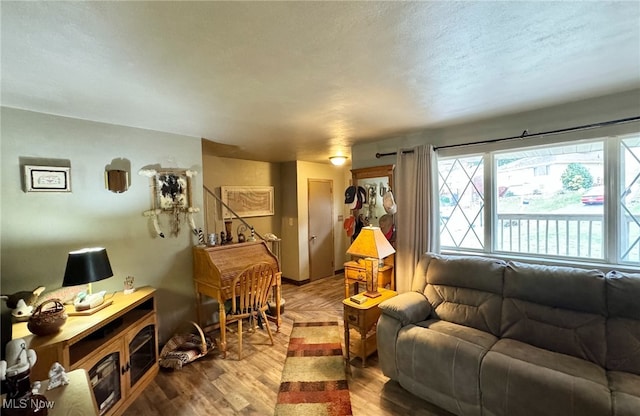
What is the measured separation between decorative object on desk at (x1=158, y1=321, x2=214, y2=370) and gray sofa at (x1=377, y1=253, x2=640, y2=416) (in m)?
1.84

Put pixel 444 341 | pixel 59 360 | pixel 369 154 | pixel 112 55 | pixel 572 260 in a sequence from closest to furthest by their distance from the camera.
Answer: pixel 112 55 → pixel 59 360 → pixel 444 341 → pixel 572 260 → pixel 369 154

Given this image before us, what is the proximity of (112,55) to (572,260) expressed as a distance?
384 cm

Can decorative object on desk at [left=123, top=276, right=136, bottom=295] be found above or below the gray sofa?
above

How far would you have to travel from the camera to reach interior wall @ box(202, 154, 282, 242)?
4488mm

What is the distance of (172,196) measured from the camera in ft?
10.1

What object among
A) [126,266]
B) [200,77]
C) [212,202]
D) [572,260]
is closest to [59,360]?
[126,266]

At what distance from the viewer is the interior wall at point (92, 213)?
2.15m

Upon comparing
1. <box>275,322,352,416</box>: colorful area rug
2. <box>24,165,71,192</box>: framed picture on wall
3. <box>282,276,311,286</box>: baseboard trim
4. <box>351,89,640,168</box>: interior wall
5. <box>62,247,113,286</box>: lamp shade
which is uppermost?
<box>351,89,640,168</box>: interior wall

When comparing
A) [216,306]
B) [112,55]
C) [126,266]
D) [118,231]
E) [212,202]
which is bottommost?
[216,306]

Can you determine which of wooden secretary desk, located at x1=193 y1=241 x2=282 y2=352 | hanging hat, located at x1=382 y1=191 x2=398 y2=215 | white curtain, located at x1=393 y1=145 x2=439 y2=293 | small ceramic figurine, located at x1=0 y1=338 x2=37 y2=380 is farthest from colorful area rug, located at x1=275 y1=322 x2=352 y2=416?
hanging hat, located at x1=382 y1=191 x2=398 y2=215

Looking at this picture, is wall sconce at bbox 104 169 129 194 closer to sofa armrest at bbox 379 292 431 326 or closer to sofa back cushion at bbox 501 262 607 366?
sofa armrest at bbox 379 292 431 326

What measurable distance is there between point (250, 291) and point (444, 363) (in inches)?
74.4

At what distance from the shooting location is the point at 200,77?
5.59ft

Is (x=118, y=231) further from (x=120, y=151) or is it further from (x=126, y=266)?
(x=120, y=151)
